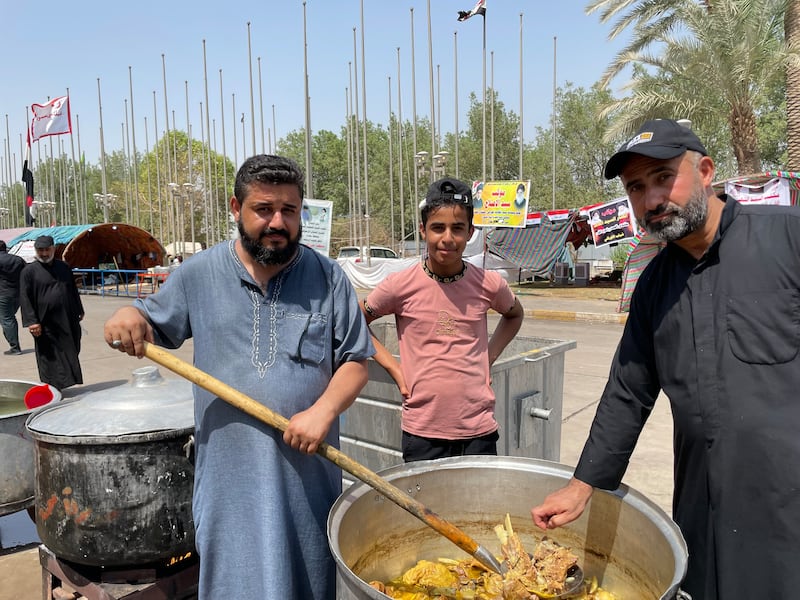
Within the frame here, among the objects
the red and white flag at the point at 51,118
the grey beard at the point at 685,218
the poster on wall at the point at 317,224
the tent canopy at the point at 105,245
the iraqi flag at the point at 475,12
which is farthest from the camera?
the tent canopy at the point at 105,245

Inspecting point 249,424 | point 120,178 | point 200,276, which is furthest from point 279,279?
point 120,178

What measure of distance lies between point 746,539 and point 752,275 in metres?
0.72

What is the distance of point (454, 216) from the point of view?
7.91 feet

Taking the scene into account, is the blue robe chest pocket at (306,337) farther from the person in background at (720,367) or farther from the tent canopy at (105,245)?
the tent canopy at (105,245)

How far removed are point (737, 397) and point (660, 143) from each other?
732 millimetres

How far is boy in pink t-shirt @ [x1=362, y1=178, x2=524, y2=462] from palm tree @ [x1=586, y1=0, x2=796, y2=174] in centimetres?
1384

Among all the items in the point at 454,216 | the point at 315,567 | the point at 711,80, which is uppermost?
the point at 711,80

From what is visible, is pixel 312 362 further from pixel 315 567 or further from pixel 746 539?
pixel 746 539

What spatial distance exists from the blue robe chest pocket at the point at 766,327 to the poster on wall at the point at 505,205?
12.5 meters

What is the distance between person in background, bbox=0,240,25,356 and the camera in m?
9.61

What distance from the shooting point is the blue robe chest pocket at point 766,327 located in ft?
5.00

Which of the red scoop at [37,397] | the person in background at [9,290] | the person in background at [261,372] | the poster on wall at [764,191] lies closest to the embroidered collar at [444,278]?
the person in background at [261,372]

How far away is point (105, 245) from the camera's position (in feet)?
93.2

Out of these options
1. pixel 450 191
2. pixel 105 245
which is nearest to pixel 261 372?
pixel 450 191
